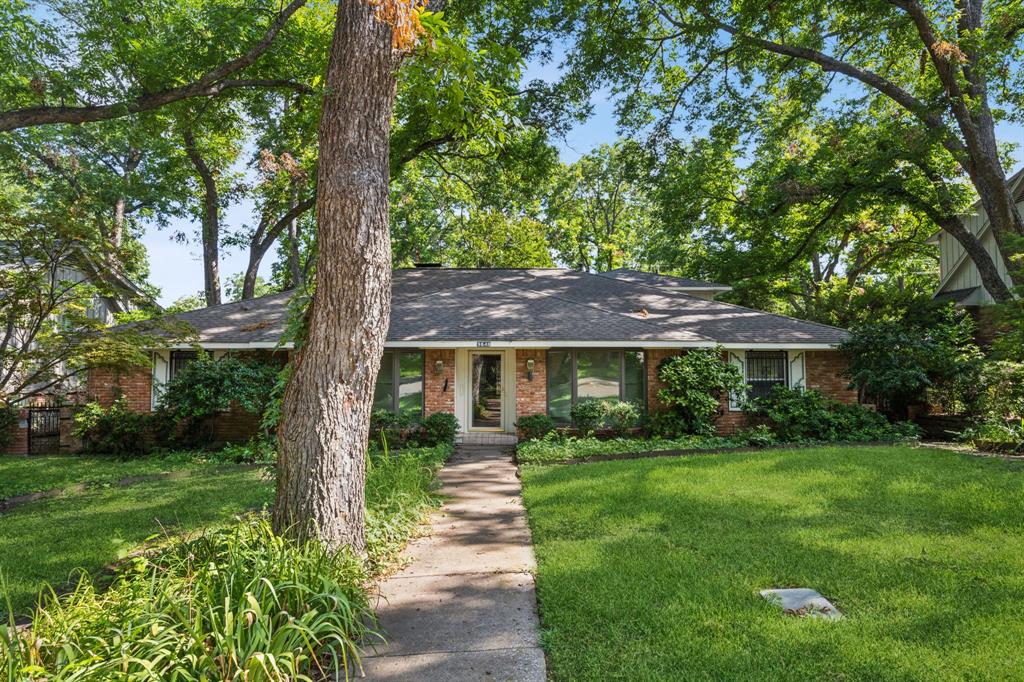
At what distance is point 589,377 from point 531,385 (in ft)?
4.57

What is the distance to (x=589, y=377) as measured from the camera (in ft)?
42.8

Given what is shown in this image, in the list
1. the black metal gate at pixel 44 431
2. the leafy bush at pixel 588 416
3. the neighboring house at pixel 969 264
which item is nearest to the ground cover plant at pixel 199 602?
the leafy bush at pixel 588 416

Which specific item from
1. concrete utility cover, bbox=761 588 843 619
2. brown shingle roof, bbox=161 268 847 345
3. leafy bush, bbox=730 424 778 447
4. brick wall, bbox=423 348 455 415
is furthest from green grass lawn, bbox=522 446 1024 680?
brick wall, bbox=423 348 455 415

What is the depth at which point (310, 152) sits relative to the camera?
732 inches

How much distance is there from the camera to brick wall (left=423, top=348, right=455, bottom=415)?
13023 millimetres

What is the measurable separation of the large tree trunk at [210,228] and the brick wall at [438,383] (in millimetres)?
11309

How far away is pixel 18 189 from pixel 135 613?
1078 inches

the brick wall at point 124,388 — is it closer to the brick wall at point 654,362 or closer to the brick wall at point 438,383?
the brick wall at point 438,383

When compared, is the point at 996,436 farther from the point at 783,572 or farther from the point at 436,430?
the point at 436,430

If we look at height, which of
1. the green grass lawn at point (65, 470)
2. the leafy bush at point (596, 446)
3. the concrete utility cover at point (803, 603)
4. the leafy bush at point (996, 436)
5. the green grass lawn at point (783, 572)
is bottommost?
the green grass lawn at point (65, 470)

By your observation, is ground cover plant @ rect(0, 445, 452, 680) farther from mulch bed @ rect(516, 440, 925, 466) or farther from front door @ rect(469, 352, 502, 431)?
front door @ rect(469, 352, 502, 431)

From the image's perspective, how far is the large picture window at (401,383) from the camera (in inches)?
509

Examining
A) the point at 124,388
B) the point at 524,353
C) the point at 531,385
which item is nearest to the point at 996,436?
the point at 531,385

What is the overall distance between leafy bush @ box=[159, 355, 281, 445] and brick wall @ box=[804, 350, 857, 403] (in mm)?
12739
